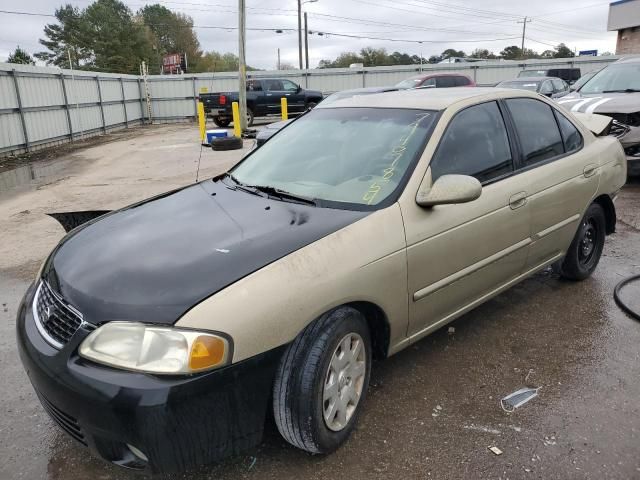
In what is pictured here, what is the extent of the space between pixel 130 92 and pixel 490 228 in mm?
24673

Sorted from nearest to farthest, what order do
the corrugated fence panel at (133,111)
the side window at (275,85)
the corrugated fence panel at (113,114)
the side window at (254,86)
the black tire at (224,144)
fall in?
the black tire at (224,144) → the corrugated fence panel at (113,114) → the side window at (254,86) → the side window at (275,85) → the corrugated fence panel at (133,111)

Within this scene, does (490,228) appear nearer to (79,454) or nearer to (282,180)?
(282,180)

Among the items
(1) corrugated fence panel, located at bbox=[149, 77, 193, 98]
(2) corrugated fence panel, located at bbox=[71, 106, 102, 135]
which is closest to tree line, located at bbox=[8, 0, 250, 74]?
(1) corrugated fence panel, located at bbox=[149, 77, 193, 98]

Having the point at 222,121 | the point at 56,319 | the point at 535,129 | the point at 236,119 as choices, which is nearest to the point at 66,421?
the point at 56,319

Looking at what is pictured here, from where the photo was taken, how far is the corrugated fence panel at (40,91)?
14.9 m

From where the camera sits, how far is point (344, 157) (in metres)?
3.15

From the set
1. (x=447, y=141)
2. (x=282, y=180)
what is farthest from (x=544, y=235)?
(x=282, y=180)

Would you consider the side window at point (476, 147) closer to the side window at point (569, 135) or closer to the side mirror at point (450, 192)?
the side mirror at point (450, 192)

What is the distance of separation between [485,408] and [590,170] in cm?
223

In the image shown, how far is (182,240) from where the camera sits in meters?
2.50

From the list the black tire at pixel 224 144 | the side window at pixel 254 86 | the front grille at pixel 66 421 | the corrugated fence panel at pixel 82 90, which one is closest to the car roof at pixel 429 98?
the black tire at pixel 224 144

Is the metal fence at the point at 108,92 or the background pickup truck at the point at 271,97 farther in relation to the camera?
the background pickup truck at the point at 271,97

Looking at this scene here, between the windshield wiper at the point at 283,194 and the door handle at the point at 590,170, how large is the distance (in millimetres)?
2344

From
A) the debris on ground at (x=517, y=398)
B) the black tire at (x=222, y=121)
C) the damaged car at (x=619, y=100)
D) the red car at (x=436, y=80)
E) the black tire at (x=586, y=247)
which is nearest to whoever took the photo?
the debris on ground at (x=517, y=398)
